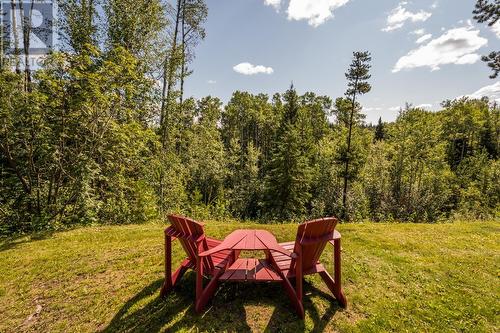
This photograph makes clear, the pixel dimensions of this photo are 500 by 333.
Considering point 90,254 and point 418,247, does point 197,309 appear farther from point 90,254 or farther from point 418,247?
point 418,247

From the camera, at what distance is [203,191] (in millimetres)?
29031

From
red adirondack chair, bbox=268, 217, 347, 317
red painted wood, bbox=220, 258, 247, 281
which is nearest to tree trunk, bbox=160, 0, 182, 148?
red painted wood, bbox=220, 258, 247, 281

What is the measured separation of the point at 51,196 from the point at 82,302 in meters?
5.97

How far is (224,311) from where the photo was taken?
3.94 meters

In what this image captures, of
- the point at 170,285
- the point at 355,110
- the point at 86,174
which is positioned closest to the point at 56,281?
the point at 170,285

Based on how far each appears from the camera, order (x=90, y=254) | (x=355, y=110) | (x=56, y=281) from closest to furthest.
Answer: (x=56, y=281)
(x=90, y=254)
(x=355, y=110)

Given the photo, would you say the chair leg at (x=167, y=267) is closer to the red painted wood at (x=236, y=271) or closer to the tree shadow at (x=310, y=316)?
the red painted wood at (x=236, y=271)

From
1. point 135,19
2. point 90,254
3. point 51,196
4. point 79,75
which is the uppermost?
point 135,19

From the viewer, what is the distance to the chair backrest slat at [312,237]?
371 centimetres

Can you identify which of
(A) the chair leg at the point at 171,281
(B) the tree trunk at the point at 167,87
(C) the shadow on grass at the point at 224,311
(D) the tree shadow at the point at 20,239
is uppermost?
(B) the tree trunk at the point at 167,87

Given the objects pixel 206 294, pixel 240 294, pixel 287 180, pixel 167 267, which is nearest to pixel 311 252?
pixel 240 294

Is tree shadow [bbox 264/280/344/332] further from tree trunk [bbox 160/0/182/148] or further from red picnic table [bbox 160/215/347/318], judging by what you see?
tree trunk [bbox 160/0/182/148]

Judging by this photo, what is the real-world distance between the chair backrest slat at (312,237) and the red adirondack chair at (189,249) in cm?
128

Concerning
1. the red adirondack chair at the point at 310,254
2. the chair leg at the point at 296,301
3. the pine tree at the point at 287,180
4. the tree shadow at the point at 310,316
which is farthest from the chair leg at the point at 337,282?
the pine tree at the point at 287,180
